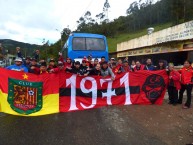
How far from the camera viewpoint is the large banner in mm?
6898

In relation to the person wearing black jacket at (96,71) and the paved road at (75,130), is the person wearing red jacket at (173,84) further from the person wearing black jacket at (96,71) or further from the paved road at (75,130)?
the person wearing black jacket at (96,71)

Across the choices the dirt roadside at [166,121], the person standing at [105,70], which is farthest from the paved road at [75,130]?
the person standing at [105,70]

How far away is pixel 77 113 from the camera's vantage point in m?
8.30

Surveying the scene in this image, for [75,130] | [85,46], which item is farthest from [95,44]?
[75,130]

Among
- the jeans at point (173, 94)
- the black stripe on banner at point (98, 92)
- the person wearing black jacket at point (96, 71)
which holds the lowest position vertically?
the jeans at point (173, 94)

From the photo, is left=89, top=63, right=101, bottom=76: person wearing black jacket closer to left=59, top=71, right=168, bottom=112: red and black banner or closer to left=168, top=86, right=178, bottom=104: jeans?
left=59, top=71, right=168, bottom=112: red and black banner

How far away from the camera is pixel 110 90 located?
26.9ft

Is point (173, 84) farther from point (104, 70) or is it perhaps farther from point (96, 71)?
point (96, 71)

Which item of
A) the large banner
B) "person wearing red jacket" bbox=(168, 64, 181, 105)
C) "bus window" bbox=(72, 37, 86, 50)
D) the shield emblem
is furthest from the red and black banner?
"bus window" bbox=(72, 37, 86, 50)

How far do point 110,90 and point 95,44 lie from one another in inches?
283

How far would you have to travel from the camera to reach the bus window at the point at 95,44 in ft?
48.7

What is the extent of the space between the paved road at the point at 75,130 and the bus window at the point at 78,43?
6.93 metres

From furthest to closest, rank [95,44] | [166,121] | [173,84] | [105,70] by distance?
[95,44] → [173,84] → [105,70] → [166,121]

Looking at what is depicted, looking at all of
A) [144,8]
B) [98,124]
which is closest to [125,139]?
[98,124]
